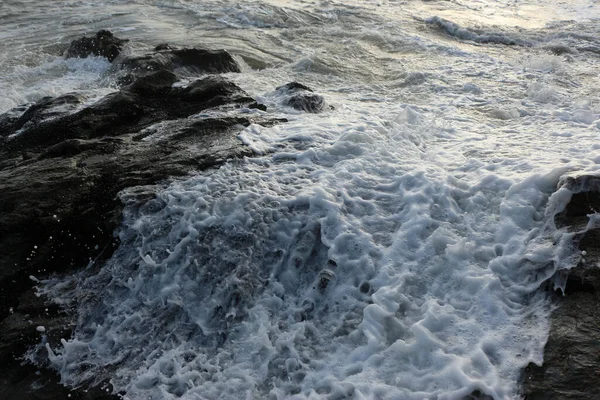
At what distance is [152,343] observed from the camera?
15.3 feet

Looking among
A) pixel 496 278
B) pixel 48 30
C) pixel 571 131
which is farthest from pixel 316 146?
pixel 48 30

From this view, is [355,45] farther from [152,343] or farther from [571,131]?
[152,343]

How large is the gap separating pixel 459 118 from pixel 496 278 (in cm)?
411

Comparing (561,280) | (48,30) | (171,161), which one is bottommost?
(48,30)

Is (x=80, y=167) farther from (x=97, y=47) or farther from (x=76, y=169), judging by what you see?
(x=97, y=47)

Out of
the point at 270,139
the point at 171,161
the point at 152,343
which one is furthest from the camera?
the point at 270,139

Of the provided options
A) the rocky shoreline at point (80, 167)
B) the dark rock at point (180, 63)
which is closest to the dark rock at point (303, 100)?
the rocky shoreline at point (80, 167)

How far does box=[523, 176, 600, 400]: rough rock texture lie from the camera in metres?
3.62

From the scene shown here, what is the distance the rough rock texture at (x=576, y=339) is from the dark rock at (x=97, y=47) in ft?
35.8

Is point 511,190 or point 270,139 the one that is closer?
point 511,190

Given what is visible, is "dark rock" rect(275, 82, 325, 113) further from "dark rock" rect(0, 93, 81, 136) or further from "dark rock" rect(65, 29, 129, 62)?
"dark rock" rect(65, 29, 129, 62)

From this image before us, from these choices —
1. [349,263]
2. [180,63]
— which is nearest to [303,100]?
[180,63]

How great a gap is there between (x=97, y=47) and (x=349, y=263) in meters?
10.1

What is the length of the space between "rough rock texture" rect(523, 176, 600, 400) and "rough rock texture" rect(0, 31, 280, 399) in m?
3.57
